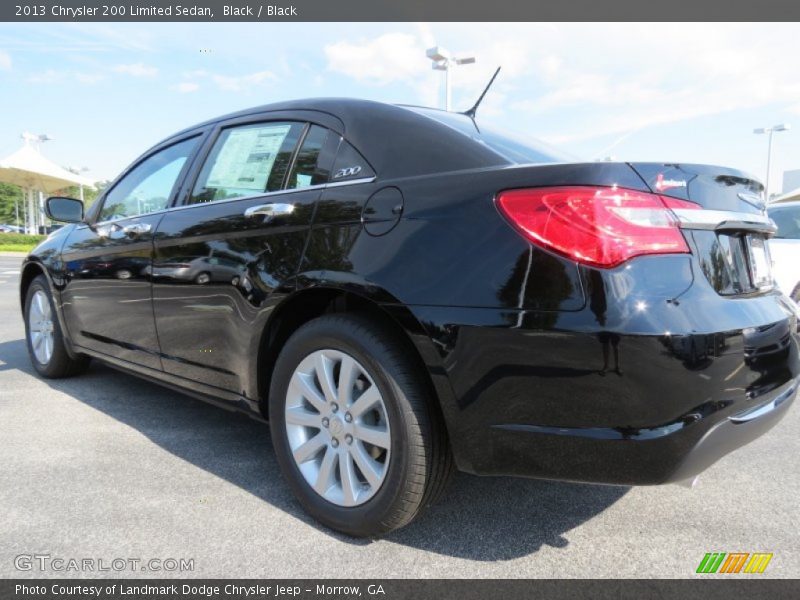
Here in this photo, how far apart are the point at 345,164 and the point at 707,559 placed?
1.90 metres

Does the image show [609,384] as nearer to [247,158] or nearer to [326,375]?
[326,375]

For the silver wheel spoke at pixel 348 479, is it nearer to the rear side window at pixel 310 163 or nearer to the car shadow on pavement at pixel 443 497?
the car shadow on pavement at pixel 443 497

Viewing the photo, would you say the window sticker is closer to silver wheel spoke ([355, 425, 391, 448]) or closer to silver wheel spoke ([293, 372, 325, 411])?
silver wheel spoke ([293, 372, 325, 411])

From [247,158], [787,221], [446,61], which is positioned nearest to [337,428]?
[247,158]

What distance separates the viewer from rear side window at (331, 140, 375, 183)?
7.30ft

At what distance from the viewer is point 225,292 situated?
2.57 metres

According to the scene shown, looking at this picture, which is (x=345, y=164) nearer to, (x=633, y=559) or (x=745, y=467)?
(x=633, y=559)

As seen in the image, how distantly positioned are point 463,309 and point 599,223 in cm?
46

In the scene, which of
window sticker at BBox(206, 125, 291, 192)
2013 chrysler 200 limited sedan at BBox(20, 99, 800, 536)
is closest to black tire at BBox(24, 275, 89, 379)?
2013 chrysler 200 limited sedan at BBox(20, 99, 800, 536)

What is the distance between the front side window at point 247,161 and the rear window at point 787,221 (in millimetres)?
4997

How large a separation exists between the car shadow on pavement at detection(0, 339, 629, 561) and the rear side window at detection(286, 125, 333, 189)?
4.26ft

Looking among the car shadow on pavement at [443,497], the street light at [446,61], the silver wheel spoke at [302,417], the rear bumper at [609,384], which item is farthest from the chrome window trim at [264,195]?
the street light at [446,61]

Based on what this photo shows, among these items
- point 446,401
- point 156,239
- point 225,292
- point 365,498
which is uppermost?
point 156,239
